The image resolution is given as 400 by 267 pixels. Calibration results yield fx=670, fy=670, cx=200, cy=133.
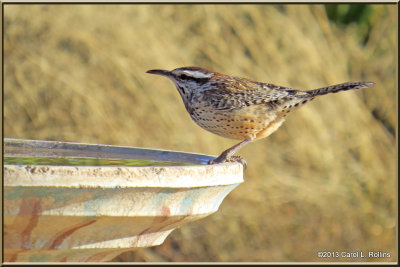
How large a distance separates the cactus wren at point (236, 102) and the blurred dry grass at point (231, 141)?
2310 millimetres

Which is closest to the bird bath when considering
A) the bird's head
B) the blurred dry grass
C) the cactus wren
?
the cactus wren

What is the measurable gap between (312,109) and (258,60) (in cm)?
71

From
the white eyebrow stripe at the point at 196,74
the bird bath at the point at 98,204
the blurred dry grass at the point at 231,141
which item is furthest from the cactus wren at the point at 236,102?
the blurred dry grass at the point at 231,141

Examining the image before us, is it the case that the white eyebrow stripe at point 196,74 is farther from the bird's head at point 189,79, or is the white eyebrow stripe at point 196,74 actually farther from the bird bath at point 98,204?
the bird bath at point 98,204

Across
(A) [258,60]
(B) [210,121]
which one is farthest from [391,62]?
(B) [210,121]

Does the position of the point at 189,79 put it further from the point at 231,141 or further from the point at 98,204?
the point at 231,141

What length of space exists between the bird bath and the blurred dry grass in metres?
3.80

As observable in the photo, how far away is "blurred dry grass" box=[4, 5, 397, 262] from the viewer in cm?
610

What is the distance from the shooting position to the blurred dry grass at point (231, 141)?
6.10 meters

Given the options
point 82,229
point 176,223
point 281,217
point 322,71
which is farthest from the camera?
point 322,71

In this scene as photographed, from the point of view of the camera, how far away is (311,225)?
6.11m

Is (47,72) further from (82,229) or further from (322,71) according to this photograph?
(82,229)

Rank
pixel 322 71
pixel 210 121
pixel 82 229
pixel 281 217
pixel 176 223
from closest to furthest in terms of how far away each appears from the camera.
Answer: pixel 82 229 → pixel 176 223 → pixel 210 121 → pixel 281 217 → pixel 322 71

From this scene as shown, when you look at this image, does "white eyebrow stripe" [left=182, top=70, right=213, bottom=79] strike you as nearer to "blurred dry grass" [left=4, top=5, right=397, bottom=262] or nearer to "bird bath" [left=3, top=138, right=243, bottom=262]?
"bird bath" [left=3, top=138, right=243, bottom=262]
